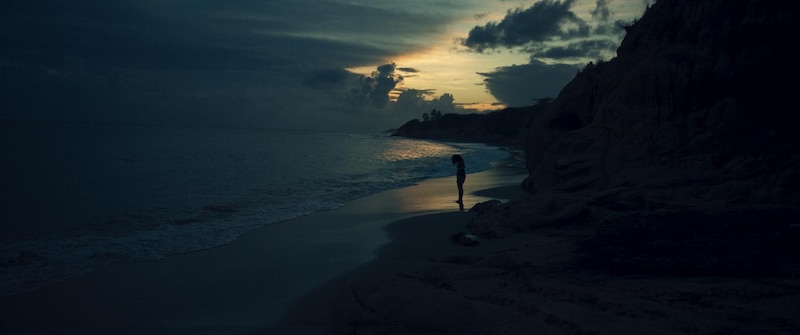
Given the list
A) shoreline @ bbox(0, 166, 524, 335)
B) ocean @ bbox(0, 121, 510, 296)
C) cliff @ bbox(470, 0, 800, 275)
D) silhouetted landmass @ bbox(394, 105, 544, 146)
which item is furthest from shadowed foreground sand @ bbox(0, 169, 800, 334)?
silhouetted landmass @ bbox(394, 105, 544, 146)

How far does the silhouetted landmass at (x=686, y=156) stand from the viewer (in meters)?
5.84

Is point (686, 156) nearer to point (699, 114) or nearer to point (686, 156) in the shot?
point (686, 156)

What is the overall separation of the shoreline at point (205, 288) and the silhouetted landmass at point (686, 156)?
2929 mm

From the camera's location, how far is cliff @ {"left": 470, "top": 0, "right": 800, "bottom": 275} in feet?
19.3

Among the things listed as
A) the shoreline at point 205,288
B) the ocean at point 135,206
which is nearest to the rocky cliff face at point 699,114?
the shoreline at point 205,288

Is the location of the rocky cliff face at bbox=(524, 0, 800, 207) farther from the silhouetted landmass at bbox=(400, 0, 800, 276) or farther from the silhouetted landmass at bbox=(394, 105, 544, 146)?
the silhouetted landmass at bbox=(394, 105, 544, 146)

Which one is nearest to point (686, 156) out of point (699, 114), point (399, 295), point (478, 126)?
point (699, 114)

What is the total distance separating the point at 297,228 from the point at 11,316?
571 centimetres

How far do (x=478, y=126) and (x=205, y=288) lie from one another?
123 meters

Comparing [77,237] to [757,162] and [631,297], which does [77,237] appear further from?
[757,162]

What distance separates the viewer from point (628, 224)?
7133mm

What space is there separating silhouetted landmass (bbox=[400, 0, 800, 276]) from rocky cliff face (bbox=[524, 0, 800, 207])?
0.09 feet

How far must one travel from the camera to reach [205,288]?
20.8ft

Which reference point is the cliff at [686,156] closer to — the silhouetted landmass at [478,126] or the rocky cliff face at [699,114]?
the rocky cliff face at [699,114]
